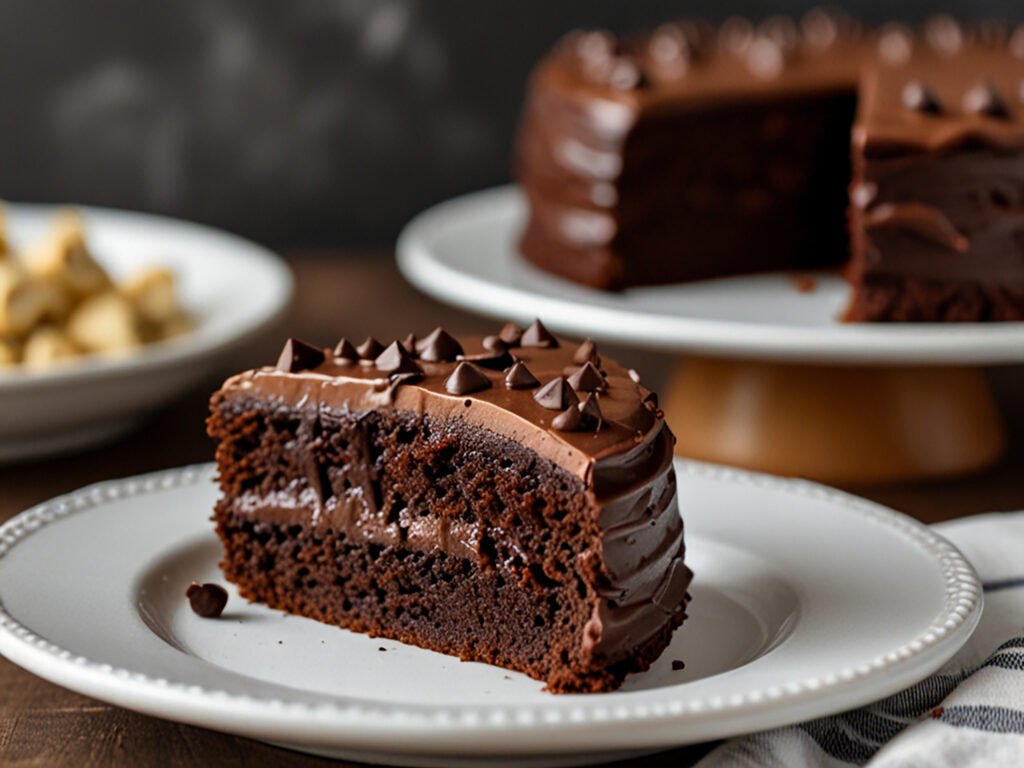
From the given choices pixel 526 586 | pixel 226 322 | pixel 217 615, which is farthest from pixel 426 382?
pixel 226 322

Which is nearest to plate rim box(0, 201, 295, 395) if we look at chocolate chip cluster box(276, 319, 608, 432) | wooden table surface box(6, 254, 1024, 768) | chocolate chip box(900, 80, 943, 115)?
wooden table surface box(6, 254, 1024, 768)

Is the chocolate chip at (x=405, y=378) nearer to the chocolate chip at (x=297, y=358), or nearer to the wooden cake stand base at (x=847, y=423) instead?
the chocolate chip at (x=297, y=358)

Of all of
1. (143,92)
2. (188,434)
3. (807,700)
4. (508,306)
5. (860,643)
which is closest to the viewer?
(807,700)

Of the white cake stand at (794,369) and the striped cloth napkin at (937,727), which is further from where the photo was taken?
the white cake stand at (794,369)

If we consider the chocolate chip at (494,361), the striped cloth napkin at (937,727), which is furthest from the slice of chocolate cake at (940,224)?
the chocolate chip at (494,361)

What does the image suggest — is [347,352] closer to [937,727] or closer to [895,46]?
[937,727]

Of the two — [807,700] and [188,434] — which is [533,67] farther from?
[807,700]
